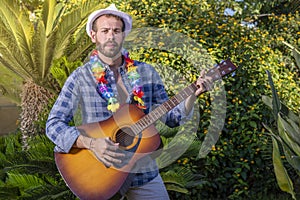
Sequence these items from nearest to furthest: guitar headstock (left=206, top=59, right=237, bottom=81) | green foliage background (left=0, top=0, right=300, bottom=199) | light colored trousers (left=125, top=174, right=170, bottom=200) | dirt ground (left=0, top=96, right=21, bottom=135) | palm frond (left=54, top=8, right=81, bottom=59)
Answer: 1. guitar headstock (left=206, top=59, right=237, bottom=81)
2. light colored trousers (left=125, top=174, right=170, bottom=200)
3. green foliage background (left=0, top=0, right=300, bottom=199)
4. palm frond (left=54, top=8, right=81, bottom=59)
5. dirt ground (left=0, top=96, right=21, bottom=135)

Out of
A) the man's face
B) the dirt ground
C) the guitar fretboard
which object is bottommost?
the dirt ground

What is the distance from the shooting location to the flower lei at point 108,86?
278 centimetres

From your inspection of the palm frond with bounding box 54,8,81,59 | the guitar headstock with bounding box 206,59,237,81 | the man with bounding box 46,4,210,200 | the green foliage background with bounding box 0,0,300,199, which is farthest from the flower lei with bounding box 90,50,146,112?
the palm frond with bounding box 54,8,81,59

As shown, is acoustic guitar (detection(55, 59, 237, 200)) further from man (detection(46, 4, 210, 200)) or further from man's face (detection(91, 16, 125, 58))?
man's face (detection(91, 16, 125, 58))

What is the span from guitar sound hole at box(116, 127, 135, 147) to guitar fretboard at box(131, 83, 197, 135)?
4cm

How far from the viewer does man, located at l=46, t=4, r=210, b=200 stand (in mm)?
2748

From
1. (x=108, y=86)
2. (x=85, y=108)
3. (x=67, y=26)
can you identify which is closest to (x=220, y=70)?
(x=108, y=86)

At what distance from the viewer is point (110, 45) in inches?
107

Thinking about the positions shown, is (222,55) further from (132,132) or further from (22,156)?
(132,132)

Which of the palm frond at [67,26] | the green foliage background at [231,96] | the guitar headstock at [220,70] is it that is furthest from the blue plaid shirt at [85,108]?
the palm frond at [67,26]

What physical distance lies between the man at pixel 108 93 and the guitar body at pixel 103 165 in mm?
49

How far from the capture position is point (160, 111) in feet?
9.05

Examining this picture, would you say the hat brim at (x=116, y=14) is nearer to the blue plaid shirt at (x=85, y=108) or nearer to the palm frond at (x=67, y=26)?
the blue plaid shirt at (x=85, y=108)

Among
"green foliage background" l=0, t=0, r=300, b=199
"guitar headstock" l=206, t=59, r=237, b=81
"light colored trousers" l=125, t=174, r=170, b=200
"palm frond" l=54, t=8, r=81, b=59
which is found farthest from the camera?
"palm frond" l=54, t=8, r=81, b=59
